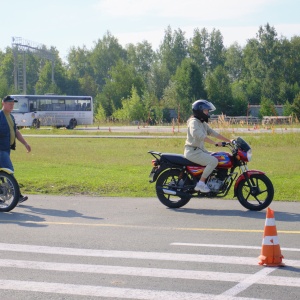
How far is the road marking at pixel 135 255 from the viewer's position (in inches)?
318

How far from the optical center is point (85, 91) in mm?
133125

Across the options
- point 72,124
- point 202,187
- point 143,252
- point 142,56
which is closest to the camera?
point 143,252

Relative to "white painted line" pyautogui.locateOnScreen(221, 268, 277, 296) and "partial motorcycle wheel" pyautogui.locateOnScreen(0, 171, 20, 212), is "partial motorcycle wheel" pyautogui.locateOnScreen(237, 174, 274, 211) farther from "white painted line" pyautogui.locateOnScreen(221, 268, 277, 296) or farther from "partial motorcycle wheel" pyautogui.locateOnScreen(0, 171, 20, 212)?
"white painted line" pyautogui.locateOnScreen(221, 268, 277, 296)

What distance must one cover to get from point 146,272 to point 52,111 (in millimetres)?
55411

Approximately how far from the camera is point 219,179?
12430mm

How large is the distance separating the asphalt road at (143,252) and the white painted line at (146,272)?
0.01m

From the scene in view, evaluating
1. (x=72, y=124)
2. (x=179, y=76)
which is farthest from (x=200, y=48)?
(x=72, y=124)

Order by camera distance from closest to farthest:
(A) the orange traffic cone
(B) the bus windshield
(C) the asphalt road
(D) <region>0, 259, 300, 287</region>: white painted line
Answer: (C) the asphalt road, (D) <region>0, 259, 300, 287</region>: white painted line, (A) the orange traffic cone, (B) the bus windshield

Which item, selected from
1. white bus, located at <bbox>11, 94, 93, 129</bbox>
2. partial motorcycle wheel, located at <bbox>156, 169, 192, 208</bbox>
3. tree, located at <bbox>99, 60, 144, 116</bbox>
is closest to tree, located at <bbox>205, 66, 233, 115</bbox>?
tree, located at <bbox>99, 60, 144, 116</bbox>

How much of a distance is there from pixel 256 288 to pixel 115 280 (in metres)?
1.45

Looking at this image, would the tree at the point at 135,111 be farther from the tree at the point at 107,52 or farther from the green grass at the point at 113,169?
the tree at the point at 107,52

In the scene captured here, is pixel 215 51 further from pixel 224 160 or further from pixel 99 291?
pixel 99 291

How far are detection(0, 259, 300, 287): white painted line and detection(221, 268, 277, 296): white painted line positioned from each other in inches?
1.6

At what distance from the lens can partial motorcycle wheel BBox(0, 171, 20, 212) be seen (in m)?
12.2
